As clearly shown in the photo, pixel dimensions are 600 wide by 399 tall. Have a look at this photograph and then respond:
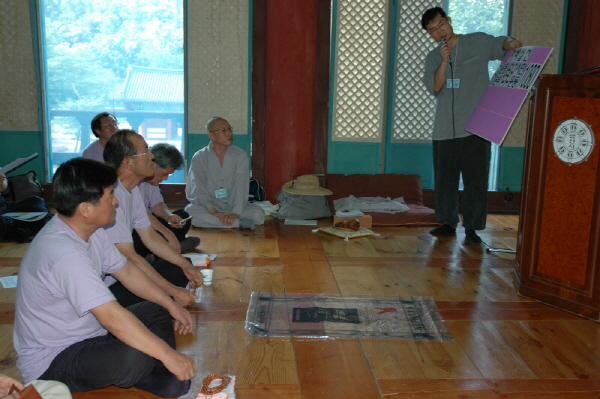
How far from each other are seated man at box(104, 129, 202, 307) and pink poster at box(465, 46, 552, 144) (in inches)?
85.5

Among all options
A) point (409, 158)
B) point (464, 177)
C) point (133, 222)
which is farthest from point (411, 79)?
point (133, 222)

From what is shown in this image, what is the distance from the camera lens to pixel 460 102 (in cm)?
421

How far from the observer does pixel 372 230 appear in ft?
15.3

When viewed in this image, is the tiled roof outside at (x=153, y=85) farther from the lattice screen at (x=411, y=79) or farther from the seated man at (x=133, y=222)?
the seated man at (x=133, y=222)

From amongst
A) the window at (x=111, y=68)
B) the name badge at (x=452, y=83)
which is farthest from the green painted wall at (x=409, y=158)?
the window at (x=111, y=68)

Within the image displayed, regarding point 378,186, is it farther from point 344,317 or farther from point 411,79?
point 344,317

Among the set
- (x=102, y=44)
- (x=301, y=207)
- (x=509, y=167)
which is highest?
(x=102, y=44)

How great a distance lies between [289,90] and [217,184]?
1.42 metres

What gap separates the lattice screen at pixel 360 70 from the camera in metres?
5.47

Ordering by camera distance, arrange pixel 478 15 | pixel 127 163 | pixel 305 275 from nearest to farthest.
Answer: pixel 127 163, pixel 305 275, pixel 478 15

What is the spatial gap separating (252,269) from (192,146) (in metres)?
2.55

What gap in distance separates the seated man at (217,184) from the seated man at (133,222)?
1874 mm

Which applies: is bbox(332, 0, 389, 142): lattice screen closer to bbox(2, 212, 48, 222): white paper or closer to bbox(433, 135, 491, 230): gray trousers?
bbox(433, 135, 491, 230): gray trousers

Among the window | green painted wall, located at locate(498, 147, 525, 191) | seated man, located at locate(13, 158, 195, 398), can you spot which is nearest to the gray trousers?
green painted wall, located at locate(498, 147, 525, 191)
